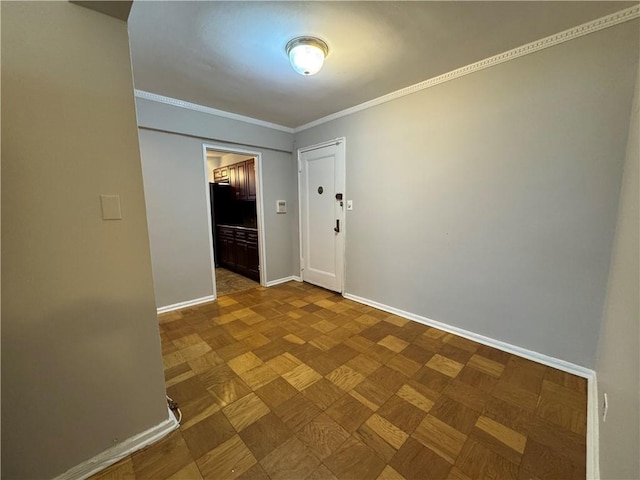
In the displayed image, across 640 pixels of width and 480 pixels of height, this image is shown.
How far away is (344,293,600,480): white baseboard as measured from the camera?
120 centimetres

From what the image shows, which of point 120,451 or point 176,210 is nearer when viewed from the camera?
point 120,451

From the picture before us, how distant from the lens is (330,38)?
68.2 inches

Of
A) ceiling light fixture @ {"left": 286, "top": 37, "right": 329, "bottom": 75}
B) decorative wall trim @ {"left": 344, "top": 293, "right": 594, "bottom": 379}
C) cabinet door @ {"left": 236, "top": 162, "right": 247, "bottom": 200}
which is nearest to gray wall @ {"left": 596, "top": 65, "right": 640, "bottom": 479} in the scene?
decorative wall trim @ {"left": 344, "top": 293, "right": 594, "bottom": 379}

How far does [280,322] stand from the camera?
8.75 ft

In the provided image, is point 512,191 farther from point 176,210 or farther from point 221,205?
point 221,205

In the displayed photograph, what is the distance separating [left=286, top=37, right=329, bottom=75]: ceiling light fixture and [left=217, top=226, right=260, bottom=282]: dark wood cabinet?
2.60 meters

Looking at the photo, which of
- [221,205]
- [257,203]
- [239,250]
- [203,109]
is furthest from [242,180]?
[203,109]

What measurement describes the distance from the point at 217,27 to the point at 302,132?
211 cm

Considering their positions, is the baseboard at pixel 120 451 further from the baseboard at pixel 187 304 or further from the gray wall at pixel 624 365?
the gray wall at pixel 624 365

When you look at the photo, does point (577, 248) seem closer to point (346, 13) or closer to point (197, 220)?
point (346, 13)

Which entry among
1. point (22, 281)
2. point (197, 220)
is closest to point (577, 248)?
point (22, 281)

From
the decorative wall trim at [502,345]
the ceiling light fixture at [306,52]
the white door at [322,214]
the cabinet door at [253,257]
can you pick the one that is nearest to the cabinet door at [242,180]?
the cabinet door at [253,257]

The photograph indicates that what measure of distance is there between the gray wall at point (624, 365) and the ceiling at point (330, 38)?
81cm

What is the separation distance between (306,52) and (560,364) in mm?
3005
